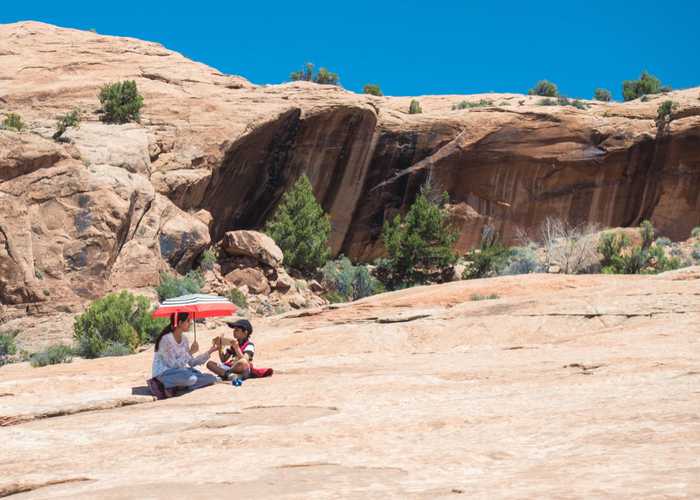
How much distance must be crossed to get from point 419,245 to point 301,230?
16.6 ft

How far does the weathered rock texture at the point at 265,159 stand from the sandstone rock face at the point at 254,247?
1.17m

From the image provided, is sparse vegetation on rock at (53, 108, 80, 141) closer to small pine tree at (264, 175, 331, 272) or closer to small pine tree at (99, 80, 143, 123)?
small pine tree at (99, 80, 143, 123)

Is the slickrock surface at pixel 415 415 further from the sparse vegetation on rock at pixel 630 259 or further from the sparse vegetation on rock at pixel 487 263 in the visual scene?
the sparse vegetation on rock at pixel 487 263

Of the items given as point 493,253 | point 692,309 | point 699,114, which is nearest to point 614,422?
point 692,309

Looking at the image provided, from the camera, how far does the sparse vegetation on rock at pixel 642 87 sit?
62056mm

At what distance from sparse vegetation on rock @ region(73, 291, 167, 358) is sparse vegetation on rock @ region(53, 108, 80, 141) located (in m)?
8.93

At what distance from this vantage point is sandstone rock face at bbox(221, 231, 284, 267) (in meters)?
34.0

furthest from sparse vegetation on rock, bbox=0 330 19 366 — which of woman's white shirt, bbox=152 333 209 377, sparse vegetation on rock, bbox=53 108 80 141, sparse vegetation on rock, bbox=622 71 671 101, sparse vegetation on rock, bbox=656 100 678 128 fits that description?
sparse vegetation on rock, bbox=622 71 671 101

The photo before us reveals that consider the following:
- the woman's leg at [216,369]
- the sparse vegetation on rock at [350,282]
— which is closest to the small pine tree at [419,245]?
the sparse vegetation on rock at [350,282]

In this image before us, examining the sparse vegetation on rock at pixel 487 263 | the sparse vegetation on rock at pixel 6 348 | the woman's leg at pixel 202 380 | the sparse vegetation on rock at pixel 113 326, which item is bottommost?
the sparse vegetation on rock at pixel 6 348

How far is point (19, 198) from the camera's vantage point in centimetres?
2659

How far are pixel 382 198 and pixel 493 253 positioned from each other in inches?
251

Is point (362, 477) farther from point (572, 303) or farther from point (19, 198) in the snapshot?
point (19, 198)

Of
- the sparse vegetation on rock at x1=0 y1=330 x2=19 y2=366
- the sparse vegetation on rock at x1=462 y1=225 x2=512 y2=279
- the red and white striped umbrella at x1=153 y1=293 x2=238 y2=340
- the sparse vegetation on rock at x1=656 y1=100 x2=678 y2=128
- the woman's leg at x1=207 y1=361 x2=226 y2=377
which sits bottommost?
the sparse vegetation on rock at x1=0 y1=330 x2=19 y2=366
